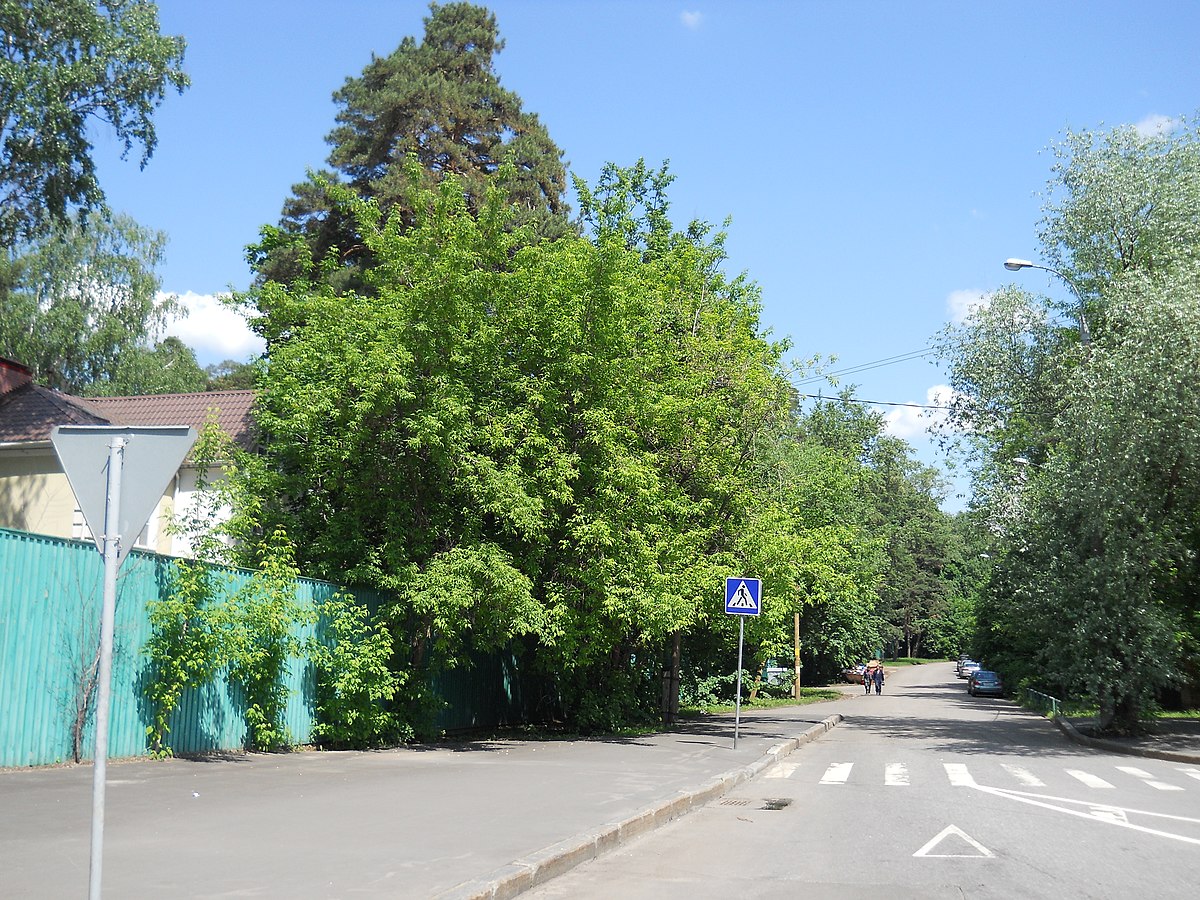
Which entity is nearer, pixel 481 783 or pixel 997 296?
pixel 481 783

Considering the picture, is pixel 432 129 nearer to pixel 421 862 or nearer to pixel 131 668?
pixel 131 668

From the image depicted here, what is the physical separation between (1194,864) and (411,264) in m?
14.6

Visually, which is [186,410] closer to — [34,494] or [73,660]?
[34,494]

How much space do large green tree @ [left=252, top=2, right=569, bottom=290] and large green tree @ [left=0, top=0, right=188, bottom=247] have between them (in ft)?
19.3

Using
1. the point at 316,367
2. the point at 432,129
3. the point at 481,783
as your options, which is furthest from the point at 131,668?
the point at 432,129

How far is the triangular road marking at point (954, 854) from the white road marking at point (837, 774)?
4.73 metres

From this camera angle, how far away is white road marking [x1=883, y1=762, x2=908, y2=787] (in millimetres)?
15031

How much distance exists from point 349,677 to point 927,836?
29.4ft

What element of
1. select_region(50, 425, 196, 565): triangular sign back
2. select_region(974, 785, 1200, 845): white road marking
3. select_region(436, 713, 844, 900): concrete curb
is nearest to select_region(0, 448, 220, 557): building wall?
select_region(436, 713, 844, 900): concrete curb

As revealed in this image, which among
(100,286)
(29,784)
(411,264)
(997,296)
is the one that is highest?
A: (100,286)

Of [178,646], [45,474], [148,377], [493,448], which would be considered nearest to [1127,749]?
[493,448]

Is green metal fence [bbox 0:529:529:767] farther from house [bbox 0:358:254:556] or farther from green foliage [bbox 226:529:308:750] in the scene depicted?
house [bbox 0:358:254:556]

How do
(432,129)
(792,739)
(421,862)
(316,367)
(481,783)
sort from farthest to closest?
(432,129) < (792,739) < (316,367) < (481,783) < (421,862)

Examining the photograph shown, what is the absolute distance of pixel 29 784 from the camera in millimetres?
10125
